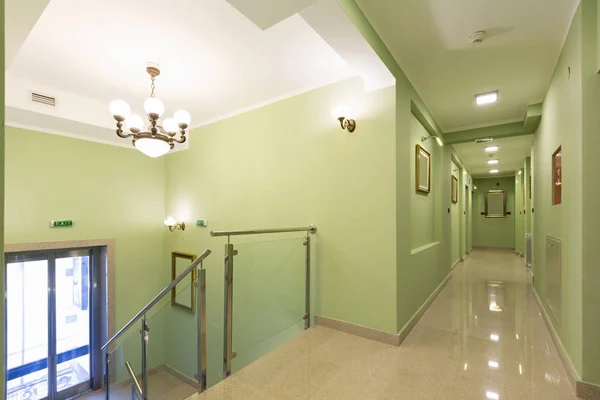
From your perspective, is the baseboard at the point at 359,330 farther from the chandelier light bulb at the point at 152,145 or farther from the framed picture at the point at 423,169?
the chandelier light bulb at the point at 152,145

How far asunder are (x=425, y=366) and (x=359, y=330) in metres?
0.72

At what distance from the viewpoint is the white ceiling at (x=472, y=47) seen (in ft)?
7.24

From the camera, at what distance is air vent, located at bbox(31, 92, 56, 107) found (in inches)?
142

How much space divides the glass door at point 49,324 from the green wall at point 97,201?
0.44 m

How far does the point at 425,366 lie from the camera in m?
2.41

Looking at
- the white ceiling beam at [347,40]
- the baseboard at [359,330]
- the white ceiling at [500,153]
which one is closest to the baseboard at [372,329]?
the baseboard at [359,330]

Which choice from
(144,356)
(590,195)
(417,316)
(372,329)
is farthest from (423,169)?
(144,356)

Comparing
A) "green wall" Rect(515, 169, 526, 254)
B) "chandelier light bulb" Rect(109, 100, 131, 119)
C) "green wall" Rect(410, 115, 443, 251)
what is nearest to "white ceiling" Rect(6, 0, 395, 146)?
"chandelier light bulb" Rect(109, 100, 131, 119)

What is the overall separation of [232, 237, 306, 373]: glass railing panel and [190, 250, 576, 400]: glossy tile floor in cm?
18

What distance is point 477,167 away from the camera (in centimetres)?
884

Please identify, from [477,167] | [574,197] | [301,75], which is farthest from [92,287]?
[477,167]

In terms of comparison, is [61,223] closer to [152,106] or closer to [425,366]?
[152,106]

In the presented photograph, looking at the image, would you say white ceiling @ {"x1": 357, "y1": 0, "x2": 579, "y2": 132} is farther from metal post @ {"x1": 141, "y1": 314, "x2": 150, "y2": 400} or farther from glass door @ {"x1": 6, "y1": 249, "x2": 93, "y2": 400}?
glass door @ {"x1": 6, "y1": 249, "x2": 93, "y2": 400}

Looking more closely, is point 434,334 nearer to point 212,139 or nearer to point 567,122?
point 567,122
